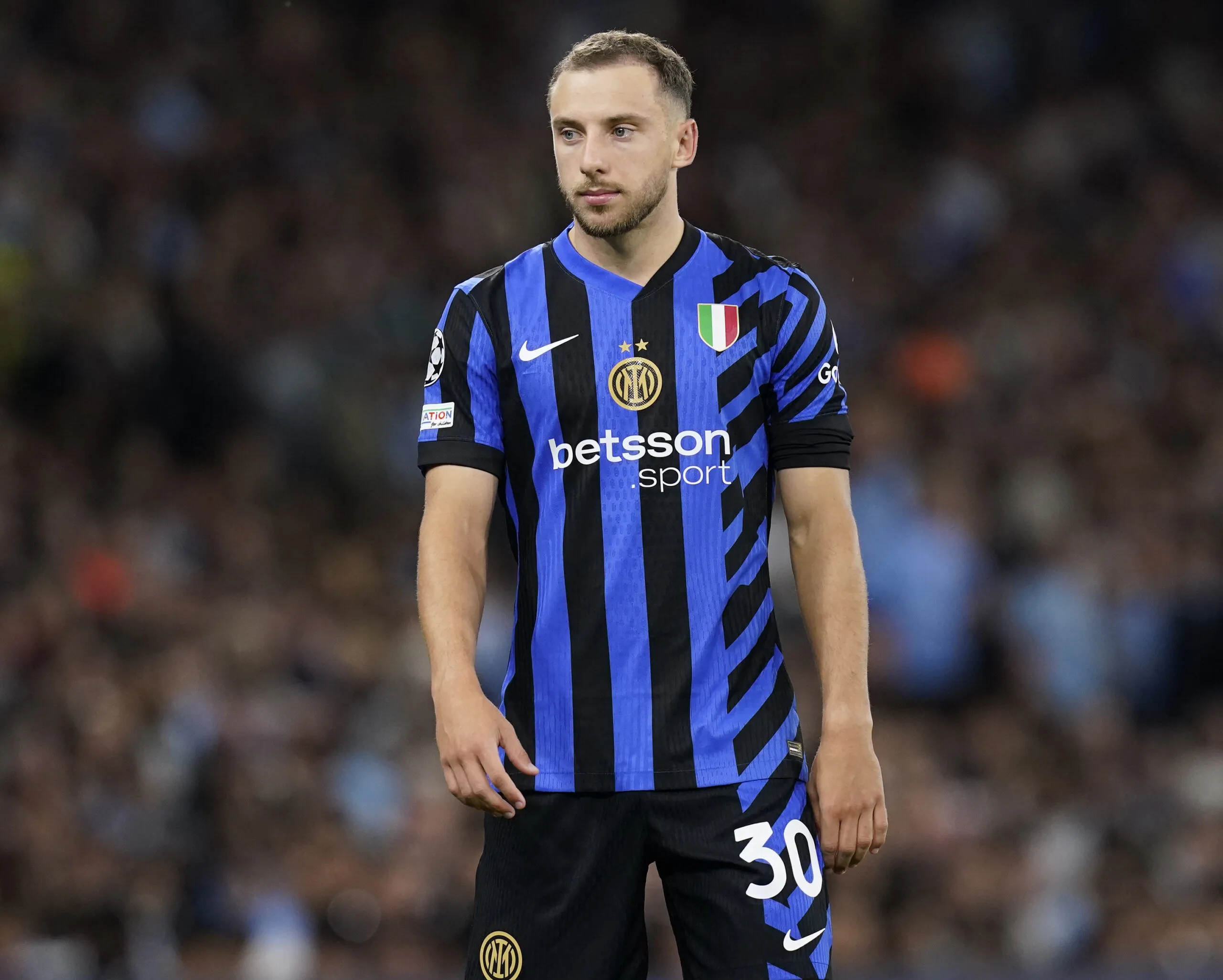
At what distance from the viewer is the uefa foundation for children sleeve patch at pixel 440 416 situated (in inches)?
147

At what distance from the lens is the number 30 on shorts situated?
3.57 m

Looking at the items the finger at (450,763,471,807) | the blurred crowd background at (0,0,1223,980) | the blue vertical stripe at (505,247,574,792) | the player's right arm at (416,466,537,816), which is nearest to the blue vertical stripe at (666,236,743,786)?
the blue vertical stripe at (505,247,574,792)

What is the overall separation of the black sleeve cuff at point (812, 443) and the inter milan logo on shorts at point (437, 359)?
0.65 metres

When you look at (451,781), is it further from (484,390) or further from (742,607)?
A: (484,390)

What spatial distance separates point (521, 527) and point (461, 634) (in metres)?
0.28

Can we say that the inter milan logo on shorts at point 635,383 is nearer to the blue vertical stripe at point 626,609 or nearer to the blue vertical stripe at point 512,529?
the blue vertical stripe at point 626,609

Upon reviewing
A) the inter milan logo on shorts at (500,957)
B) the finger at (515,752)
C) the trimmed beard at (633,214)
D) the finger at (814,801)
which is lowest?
the inter milan logo on shorts at (500,957)

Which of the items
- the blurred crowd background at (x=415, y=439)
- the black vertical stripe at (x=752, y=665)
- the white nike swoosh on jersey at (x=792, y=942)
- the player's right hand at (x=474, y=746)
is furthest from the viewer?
the blurred crowd background at (x=415, y=439)

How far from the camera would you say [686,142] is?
3.79m

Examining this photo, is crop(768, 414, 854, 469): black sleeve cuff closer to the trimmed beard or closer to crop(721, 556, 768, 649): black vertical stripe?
crop(721, 556, 768, 649): black vertical stripe

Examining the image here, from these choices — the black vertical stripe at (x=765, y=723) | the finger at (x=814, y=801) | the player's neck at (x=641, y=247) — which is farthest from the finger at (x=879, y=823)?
the player's neck at (x=641, y=247)

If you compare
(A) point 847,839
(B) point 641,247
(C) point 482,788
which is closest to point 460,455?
(B) point 641,247

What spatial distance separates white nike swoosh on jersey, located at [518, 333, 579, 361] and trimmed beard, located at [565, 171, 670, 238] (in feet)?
0.66

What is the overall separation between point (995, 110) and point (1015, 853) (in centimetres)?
530
